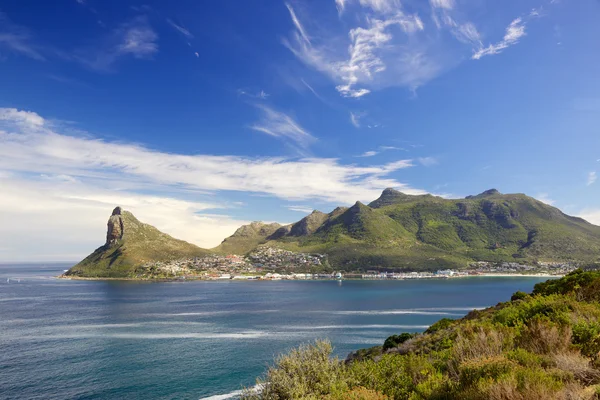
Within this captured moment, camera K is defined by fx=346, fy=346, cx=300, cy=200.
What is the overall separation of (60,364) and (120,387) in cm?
1529

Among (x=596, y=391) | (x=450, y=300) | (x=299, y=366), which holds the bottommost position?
(x=450, y=300)

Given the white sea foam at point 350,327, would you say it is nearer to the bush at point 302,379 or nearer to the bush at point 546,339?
the bush at point 302,379

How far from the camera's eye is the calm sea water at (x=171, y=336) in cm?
4209

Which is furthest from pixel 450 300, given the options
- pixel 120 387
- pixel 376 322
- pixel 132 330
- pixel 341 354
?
pixel 120 387

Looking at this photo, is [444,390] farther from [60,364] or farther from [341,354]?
[60,364]

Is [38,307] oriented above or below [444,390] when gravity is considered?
below

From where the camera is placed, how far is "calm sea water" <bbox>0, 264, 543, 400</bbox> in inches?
1657

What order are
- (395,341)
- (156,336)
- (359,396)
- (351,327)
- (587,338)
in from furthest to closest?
1. (351,327)
2. (156,336)
3. (395,341)
4. (587,338)
5. (359,396)

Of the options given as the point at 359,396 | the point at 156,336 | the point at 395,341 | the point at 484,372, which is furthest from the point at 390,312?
the point at 484,372

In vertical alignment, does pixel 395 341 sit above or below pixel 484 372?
below

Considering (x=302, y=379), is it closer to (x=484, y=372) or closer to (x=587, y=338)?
(x=484, y=372)

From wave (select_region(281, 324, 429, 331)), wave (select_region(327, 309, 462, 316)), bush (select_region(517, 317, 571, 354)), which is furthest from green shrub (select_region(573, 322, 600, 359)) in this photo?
wave (select_region(327, 309, 462, 316))

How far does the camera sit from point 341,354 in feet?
175

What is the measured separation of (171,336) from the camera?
67.6 m
